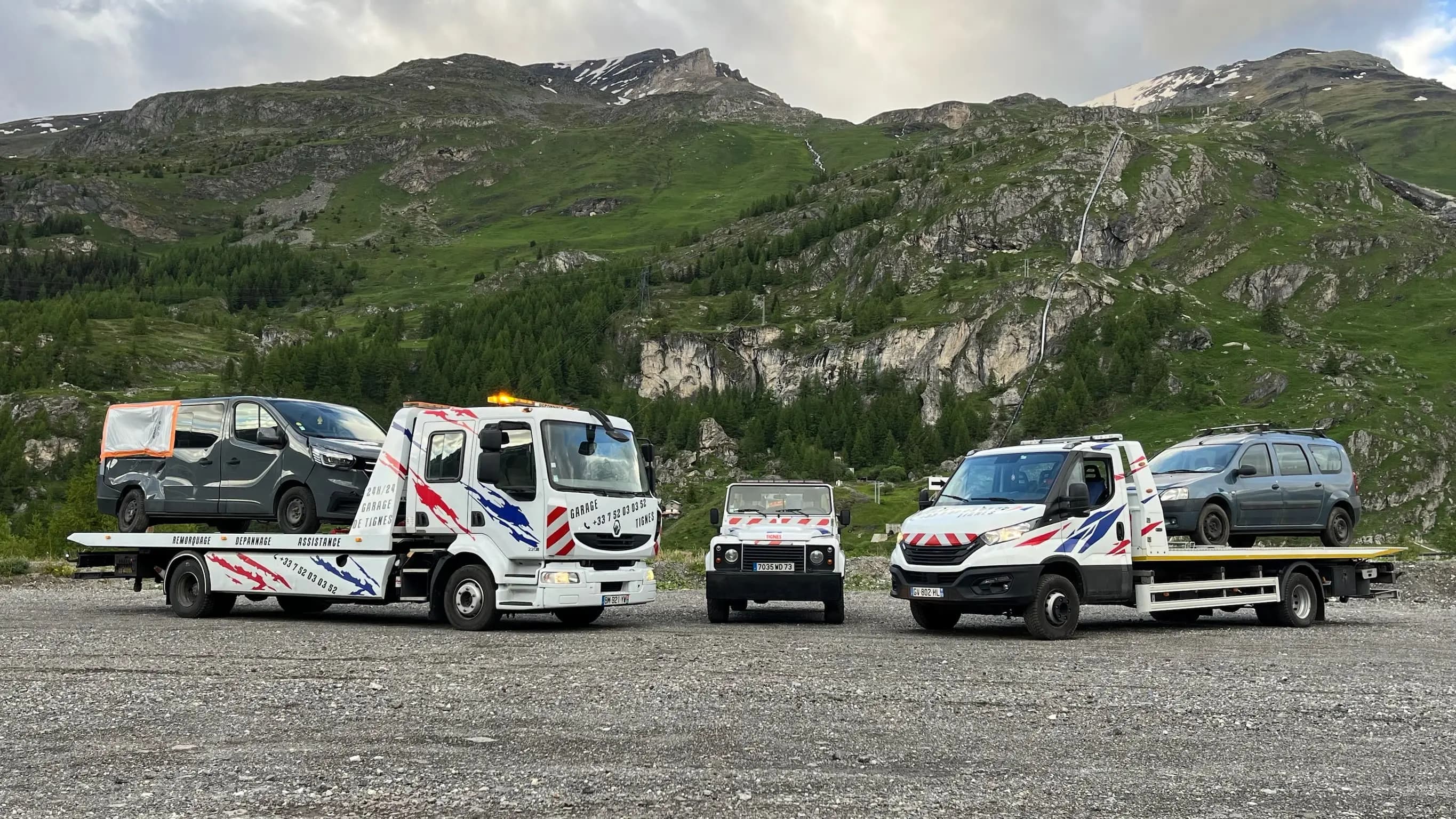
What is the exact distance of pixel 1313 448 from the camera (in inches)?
770

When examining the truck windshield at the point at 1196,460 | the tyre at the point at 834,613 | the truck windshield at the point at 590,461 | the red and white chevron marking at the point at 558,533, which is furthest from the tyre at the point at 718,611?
the truck windshield at the point at 1196,460

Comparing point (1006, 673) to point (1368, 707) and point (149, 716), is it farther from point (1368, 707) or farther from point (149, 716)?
point (149, 716)

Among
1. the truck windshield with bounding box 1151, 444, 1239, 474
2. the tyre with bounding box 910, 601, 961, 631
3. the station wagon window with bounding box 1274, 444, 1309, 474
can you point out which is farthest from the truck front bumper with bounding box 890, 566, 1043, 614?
the station wagon window with bounding box 1274, 444, 1309, 474

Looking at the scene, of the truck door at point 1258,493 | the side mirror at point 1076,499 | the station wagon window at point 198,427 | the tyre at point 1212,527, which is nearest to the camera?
the side mirror at point 1076,499

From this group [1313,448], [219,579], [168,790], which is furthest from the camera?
[1313,448]

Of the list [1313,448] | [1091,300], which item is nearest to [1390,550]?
[1313,448]

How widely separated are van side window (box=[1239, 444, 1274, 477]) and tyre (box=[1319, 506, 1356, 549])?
1.61 m

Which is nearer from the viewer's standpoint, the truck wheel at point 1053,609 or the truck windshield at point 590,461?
the truck wheel at point 1053,609

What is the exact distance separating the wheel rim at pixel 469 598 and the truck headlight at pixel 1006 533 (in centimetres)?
739

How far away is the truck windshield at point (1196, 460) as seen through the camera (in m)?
18.6

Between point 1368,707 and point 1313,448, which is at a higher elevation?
point 1313,448

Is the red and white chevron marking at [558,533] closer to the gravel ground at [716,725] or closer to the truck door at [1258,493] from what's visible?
the gravel ground at [716,725]

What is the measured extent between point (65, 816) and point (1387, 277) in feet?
607

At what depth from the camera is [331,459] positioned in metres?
17.2
